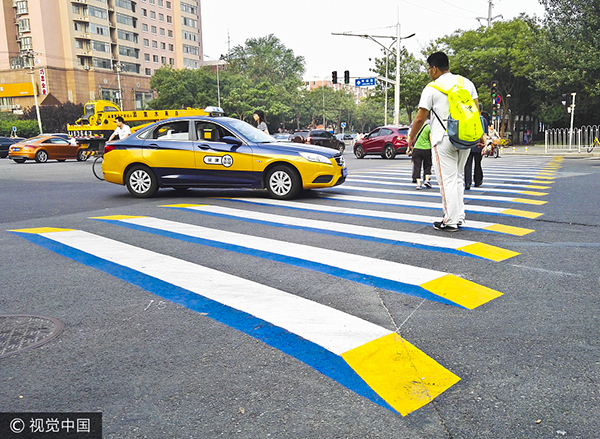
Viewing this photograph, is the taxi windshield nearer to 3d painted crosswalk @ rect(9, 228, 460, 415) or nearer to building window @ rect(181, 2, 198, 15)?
3d painted crosswalk @ rect(9, 228, 460, 415)

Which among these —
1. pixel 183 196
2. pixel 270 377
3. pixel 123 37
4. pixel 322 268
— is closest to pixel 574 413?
pixel 270 377

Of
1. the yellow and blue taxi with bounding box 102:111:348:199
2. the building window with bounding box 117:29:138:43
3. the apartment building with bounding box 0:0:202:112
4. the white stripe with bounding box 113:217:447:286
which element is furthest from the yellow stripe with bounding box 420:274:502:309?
the building window with bounding box 117:29:138:43

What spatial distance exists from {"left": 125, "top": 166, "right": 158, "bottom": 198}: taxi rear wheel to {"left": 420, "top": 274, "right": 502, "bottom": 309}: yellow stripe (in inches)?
291

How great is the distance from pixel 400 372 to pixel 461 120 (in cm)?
424

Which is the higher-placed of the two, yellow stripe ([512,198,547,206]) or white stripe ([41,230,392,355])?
white stripe ([41,230,392,355])

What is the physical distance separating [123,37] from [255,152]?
78631mm

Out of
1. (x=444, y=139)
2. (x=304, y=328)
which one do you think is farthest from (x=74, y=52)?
(x=304, y=328)

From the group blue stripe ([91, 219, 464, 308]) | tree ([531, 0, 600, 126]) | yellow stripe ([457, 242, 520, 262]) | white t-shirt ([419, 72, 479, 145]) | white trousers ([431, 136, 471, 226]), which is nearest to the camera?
blue stripe ([91, 219, 464, 308])

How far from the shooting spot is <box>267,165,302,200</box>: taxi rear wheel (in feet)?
33.0

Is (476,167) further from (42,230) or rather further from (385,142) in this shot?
(385,142)

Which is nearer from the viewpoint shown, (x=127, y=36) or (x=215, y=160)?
(x=215, y=160)

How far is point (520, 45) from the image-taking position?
4250 cm

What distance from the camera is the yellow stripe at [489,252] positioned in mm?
5527

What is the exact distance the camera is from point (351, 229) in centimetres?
711
